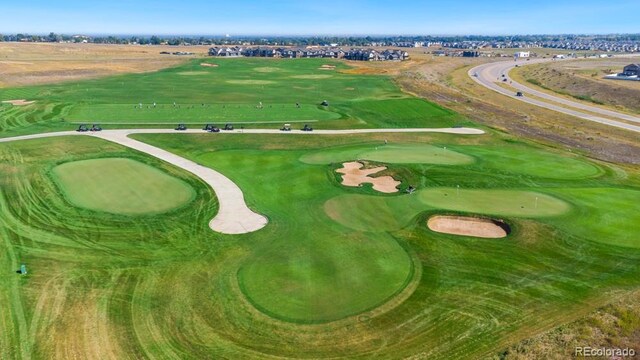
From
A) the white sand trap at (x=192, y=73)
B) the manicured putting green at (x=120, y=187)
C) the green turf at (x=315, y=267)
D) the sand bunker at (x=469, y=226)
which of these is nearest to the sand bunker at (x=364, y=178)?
the green turf at (x=315, y=267)

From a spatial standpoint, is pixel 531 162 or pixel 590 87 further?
pixel 590 87

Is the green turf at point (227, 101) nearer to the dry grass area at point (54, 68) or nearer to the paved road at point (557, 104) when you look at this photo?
the dry grass area at point (54, 68)

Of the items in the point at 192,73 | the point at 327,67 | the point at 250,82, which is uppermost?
the point at 327,67

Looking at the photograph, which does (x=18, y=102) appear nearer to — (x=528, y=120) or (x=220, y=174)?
(x=220, y=174)

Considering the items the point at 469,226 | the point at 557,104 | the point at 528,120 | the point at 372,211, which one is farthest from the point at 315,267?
the point at 557,104

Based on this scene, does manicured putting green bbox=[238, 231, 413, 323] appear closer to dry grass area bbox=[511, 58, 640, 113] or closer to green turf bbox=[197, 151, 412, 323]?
green turf bbox=[197, 151, 412, 323]

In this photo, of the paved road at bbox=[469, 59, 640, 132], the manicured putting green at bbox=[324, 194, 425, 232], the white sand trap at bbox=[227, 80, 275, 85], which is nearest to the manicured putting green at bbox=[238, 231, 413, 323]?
the manicured putting green at bbox=[324, 194, 425, 232]

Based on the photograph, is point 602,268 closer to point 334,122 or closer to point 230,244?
point 230,244
